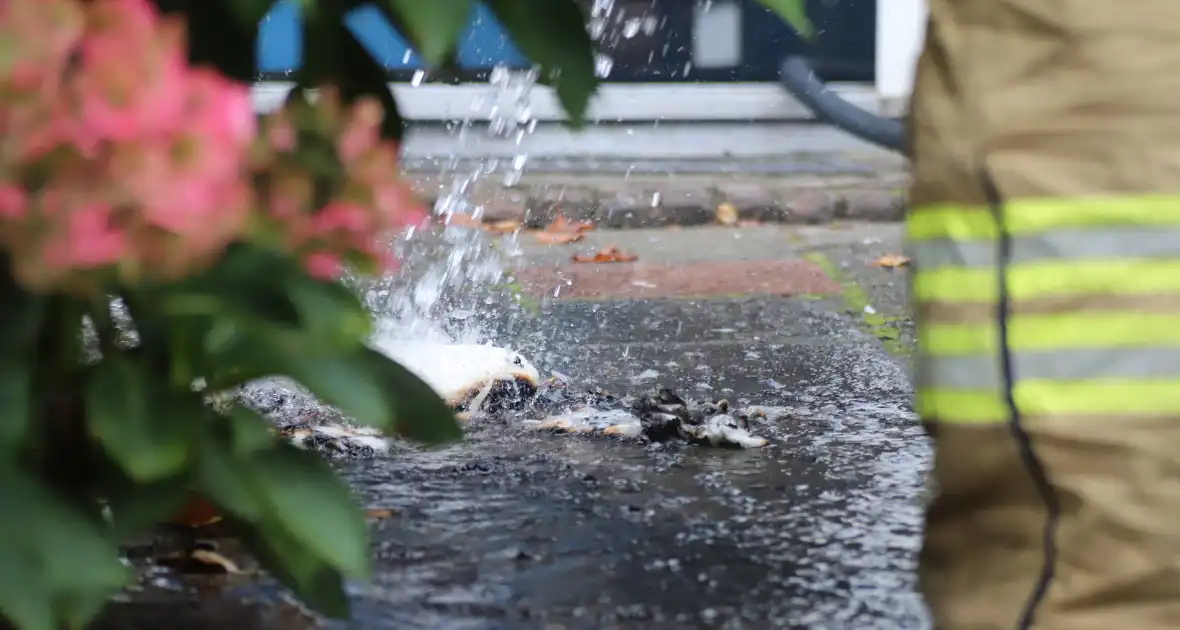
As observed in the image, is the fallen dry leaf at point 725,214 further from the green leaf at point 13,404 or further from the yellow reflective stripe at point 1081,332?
the green leaf at point 13,404

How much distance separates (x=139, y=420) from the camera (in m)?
0.89

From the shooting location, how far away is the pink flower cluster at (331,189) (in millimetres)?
914

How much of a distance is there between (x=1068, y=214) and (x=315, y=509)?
670 mm

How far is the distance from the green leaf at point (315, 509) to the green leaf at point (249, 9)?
0.35 meters

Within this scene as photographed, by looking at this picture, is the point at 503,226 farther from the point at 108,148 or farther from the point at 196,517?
the point at 108,148

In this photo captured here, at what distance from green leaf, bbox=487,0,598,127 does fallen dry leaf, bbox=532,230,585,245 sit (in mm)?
3722

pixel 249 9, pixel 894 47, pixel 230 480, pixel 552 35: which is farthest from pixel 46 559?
pixel 894 47

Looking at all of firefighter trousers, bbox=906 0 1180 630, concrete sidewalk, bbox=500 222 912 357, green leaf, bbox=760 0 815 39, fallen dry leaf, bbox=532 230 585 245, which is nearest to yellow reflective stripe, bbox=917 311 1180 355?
firefighter trousers, bbox=906 0 1180 630

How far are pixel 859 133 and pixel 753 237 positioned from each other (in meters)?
0.70

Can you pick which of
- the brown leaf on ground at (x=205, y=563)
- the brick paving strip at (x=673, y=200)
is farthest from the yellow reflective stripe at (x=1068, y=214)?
the brick paving strip at (x=673, y=200)

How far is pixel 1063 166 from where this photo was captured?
3.69 ft

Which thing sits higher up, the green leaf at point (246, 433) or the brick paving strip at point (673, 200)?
the green leaf at point (246, 433)

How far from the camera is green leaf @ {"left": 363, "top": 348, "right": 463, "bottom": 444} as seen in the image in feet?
3.54

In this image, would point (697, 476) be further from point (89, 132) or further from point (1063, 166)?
point (89, 132)
